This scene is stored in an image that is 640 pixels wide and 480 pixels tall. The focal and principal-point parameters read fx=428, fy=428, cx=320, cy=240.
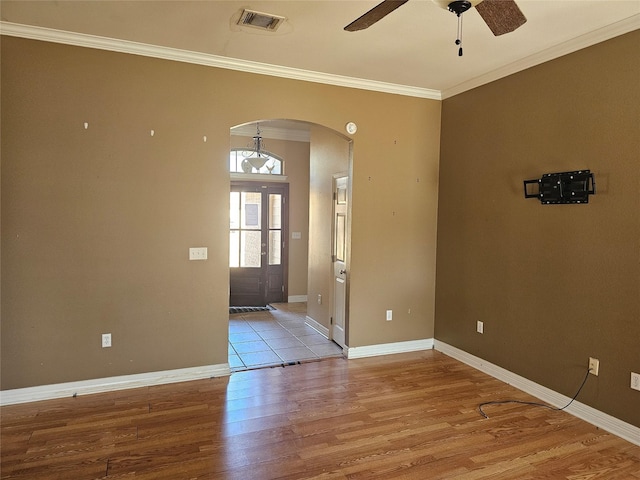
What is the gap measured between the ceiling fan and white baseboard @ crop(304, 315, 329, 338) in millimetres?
3916

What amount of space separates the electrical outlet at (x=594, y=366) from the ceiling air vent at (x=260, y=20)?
→ 3482mm

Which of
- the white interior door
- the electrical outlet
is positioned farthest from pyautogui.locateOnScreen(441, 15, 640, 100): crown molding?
the electrical outlet

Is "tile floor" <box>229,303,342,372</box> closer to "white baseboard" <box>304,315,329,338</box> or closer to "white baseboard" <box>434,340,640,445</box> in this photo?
"white baseboard" <box>304,315,329,338</box>

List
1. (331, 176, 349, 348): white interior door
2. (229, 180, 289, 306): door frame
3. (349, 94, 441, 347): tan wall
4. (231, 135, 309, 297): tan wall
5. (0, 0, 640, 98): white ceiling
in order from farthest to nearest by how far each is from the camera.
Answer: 1. (231, 135, 309, 297): tan wall
2. (229, 180, 289, 306): door frame
3. (331, 176, 349, 348): white interior door
4. (349, 94, 441, 347): tan wall
5. (0, 0, 640, 98): white ceiling

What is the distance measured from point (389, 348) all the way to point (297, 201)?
3.67 metres

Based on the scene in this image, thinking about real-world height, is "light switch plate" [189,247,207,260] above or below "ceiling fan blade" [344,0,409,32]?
below

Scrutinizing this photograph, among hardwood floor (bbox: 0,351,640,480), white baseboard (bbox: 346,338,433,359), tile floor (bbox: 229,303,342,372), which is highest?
white baseboard (bbox: 346,338,433,359)

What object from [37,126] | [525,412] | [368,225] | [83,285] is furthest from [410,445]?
[37,126]

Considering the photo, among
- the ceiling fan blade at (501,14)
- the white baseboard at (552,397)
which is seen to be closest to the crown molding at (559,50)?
the ceiling fan blade at (501,14)

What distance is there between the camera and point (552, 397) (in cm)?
362

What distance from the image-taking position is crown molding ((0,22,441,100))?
3377 millimetres

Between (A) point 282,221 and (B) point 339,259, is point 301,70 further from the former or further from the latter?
(A) point 282,221

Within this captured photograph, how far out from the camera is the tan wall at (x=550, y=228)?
10.2 ft

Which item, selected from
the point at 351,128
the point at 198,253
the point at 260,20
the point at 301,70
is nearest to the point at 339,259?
the point at 351,128
